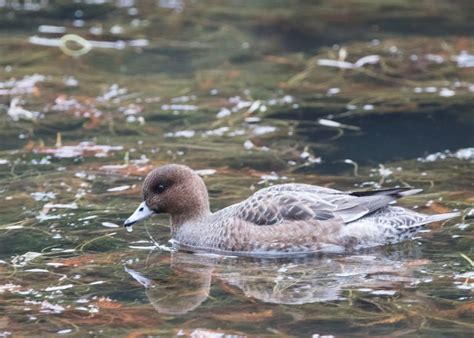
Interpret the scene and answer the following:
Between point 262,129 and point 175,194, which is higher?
point 175,194

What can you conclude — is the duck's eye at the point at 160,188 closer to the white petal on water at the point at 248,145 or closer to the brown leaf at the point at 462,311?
the white petal on water at the point at 248,145

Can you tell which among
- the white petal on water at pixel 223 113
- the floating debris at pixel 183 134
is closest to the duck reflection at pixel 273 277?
the floating debris at pixel 183 134

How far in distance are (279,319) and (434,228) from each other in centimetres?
230

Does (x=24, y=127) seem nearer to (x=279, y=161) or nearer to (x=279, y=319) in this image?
(x=279, y=161)

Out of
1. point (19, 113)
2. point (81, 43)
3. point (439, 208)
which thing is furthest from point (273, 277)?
point (81, 43)

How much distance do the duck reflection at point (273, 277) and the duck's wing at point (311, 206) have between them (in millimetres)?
342

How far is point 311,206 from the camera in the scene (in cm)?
868

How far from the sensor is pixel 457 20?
16.3 meters

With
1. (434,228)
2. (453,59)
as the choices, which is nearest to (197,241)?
(434,228)

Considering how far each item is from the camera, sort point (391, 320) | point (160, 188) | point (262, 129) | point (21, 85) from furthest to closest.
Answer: point (21, 85) → point (262, 129) → point (160, 188) → point (391, 320)

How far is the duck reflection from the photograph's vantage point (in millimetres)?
7461

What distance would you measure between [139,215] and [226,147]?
2.56 m

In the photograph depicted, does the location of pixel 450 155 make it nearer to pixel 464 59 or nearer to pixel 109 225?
pixel 109 225

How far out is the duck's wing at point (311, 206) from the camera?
28.3 feet
